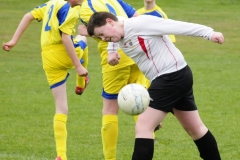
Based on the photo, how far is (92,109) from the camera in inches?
435

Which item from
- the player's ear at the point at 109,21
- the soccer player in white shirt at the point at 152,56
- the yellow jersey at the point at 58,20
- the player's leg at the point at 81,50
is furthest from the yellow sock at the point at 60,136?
the player's ear at the point at 109,21

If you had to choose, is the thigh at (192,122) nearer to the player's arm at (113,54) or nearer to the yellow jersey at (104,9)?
the player's arm at (113,54)

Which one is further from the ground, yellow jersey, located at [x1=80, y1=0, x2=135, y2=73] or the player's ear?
the player's ear

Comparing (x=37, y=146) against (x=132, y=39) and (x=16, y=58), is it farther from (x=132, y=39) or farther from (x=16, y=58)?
(x=16, y=58)

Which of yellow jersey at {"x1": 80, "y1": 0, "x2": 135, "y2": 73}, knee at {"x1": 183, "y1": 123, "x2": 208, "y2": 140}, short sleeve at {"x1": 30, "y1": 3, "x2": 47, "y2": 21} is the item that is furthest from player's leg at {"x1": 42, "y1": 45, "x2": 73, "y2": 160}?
knee at {"x1": 183, "y1": 123, "x2": 208, "y2": 140}

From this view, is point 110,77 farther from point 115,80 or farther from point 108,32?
point 108,32

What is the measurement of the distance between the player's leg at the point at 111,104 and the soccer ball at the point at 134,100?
98cm

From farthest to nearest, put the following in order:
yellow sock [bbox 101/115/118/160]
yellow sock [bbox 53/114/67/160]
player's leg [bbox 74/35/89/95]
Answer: player's leg [bbox 74/35/89/95], yellow sock [bbox 53/114/67/160], yellow sock [bbox 101/115/118/160]

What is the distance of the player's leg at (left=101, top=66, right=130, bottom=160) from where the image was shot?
271 inches

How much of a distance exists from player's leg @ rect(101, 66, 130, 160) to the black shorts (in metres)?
0.95

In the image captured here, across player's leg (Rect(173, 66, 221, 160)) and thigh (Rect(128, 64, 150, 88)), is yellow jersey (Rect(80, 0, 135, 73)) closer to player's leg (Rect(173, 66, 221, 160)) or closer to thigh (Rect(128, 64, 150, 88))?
thigh (Rect(128, 64, 150, 88))

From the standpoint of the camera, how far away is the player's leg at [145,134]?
5840 millimetres

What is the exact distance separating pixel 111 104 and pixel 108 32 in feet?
4.27

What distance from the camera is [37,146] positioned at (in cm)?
824
